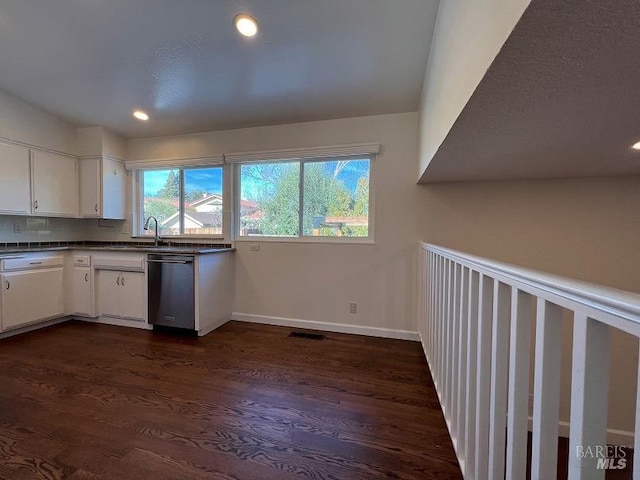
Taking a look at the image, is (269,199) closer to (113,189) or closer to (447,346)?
(113,189)

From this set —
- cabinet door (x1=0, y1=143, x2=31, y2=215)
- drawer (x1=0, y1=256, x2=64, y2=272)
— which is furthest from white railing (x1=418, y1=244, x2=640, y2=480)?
cabinet door (x1=0, y1=143, x2=31, y2=215)

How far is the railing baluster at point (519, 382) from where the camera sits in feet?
2.54

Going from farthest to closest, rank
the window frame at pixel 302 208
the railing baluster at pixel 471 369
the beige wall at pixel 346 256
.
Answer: the window frame at pixel 302 208 < the beige wall at pixel 346 256 < the railing baluster at pixel 471 369

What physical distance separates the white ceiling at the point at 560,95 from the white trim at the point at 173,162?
2668 mm

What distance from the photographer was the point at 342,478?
1.28 m

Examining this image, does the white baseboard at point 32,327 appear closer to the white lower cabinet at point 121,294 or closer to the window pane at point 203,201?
the white lower cabinet at point 121,294

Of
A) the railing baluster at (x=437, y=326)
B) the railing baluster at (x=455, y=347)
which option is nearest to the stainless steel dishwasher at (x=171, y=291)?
the railing baluster at (x=437, y=326)

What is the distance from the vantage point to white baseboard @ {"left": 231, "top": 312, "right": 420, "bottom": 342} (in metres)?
2.96

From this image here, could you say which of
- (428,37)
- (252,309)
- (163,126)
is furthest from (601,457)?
(163,126)

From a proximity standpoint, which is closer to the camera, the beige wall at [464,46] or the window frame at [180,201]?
the beige wall at [464,46]

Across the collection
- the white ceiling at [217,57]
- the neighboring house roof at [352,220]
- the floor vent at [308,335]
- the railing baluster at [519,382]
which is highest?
the white ceiling at [217,57]

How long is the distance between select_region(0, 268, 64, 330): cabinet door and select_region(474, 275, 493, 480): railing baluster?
4.18 metres

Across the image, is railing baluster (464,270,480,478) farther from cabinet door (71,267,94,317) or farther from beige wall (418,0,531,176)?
cabinet door (71,267,94,317)

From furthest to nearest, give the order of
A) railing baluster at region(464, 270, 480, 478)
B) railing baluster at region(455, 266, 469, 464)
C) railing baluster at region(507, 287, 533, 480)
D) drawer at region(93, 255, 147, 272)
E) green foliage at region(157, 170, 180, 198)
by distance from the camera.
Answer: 1. green foliage at region(157, 170, 180, 198)
2. drawer at region(93, 255, 147, 272)
3. railing baluster at region(455, 266, 469, 464)
4. railing baluster at region(464, 270, 480, 478)
5. railing baluster at region(507, 287, 533, 480)
